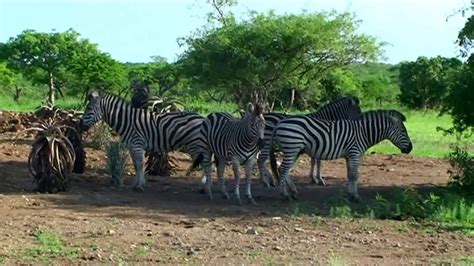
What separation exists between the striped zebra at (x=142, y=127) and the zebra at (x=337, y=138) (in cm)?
143

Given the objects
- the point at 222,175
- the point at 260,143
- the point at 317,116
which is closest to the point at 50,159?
the point at 222,175

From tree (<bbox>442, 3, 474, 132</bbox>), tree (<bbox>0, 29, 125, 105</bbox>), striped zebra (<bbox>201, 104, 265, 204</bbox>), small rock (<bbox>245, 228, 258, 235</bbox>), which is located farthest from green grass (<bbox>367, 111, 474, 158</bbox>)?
tree (<bbox>0, 29, 125, 105</bbox>)

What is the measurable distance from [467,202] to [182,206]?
4344 millimetres

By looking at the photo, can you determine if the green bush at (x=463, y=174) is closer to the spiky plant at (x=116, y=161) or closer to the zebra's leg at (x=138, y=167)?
the zebra's leg at (x=138, y=167)

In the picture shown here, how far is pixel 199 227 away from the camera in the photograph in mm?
11906

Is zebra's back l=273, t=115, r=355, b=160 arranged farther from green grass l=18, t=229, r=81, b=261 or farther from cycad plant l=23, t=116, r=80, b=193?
green grass l=18, t=229, r=81, b=261

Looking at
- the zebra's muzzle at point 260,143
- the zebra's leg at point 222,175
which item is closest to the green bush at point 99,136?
the zebra's leg at point 222,175

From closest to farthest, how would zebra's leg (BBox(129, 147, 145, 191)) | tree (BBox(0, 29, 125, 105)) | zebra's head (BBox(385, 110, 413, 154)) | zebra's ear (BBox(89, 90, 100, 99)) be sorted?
zebra's leg (BBox(129, 147, 145, 191)) < zebra's ear (BBox(89, 90, 100, 99)) < zebra's head (BBox(385, 110, 413, 154)) < tree (BBox(0, 29, 125, 105))

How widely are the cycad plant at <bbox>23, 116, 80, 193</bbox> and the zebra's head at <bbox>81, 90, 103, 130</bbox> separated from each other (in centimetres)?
120

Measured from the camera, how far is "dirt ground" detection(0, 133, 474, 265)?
10.1 m

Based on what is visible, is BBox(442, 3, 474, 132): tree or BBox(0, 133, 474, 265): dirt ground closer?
BBox(0, 133, 474, 265): dirt ground

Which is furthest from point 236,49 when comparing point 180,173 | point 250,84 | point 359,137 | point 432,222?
point 432,222

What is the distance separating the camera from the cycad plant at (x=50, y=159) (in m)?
14.3

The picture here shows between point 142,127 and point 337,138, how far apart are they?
10.7 ft
